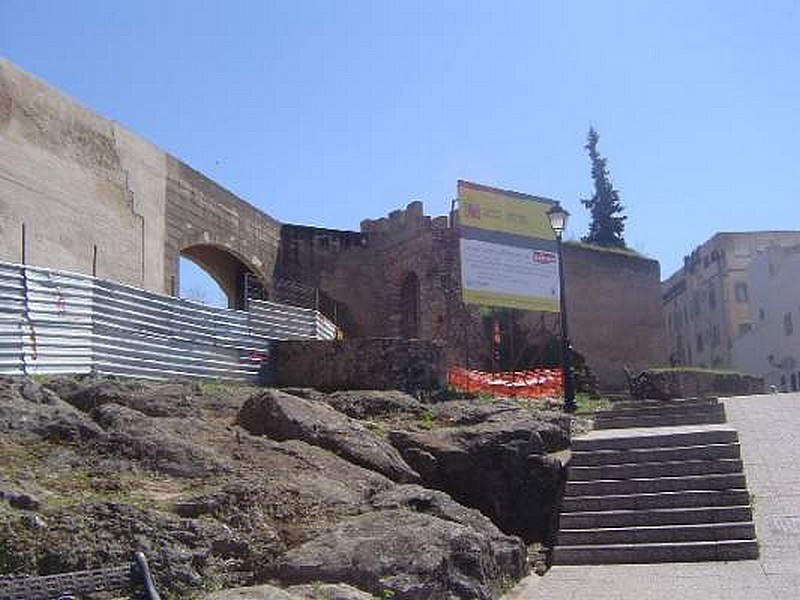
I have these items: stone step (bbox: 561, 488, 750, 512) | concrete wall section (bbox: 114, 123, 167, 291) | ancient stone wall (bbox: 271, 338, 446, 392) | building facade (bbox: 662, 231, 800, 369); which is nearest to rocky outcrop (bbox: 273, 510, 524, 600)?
stone step (bbox: 561, 488, 750, 512)

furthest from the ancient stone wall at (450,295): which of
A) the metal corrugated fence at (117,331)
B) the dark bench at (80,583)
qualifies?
the dark bench at (80,583)

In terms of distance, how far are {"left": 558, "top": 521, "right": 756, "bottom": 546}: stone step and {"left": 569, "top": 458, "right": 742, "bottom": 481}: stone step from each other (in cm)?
112

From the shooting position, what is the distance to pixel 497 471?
10891 millimetres

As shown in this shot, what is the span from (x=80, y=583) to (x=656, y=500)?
6.41 metres

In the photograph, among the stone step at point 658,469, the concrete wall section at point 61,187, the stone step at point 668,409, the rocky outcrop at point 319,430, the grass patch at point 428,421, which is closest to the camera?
the rocky outcrop at point 319,430

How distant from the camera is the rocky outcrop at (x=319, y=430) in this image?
9555mm

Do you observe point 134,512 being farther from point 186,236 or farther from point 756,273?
point 756,273

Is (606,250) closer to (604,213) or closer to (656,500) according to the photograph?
(604,213)

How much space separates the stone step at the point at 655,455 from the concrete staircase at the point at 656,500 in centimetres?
1

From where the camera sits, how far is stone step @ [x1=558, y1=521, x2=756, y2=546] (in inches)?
365

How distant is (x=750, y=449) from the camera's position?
37.3 ft

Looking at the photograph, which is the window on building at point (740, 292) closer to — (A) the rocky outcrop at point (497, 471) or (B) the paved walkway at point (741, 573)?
(B) the paved walkway at point (741, 573)

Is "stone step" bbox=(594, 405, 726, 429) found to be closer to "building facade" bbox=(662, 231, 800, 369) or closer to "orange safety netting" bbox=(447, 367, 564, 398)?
"orange safety netting" bbox=(447, 367, 564, 398)

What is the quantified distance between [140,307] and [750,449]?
864 centimetres
